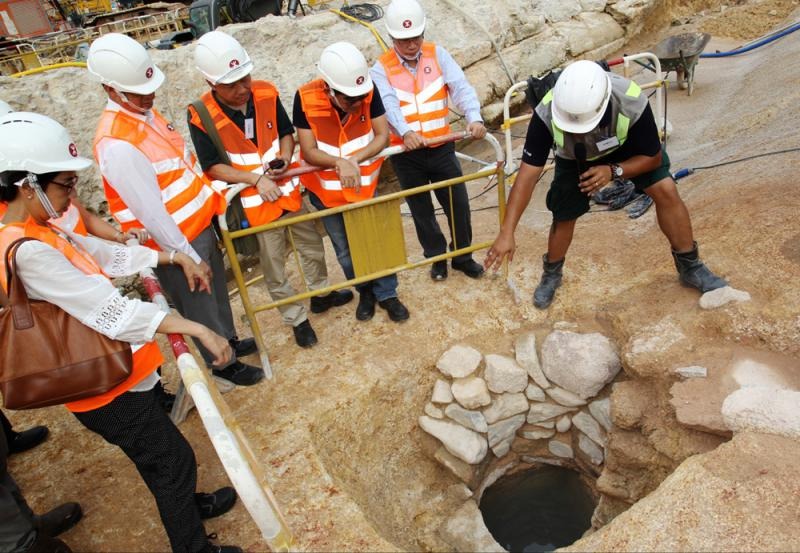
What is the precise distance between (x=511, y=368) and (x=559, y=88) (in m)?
1.99

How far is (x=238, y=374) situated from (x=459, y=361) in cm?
161

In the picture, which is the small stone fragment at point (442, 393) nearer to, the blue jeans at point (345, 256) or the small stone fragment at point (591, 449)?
the blue jeans at point (345, 256)

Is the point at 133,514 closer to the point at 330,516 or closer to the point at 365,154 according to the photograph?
the point at 330,516

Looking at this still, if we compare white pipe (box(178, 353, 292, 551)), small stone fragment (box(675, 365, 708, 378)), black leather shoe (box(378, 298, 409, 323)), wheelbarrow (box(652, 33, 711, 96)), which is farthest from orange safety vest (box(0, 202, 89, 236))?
wheelbarrow (box(652, 33, 711, 96))

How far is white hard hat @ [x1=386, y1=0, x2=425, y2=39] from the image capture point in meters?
3.67

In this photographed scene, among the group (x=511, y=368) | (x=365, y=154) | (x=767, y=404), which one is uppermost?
(x=365, y=154)

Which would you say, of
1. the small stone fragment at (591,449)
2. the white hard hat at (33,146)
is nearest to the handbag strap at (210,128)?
the white hard hat at (33,146)

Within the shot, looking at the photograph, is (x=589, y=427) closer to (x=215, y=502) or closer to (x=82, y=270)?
(x=215, y=502)

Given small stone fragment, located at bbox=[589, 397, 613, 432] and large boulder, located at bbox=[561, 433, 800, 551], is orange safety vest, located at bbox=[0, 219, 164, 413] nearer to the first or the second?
large boulder, located at bbox=[561, 433, 800, 551]

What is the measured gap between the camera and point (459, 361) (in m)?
3.84

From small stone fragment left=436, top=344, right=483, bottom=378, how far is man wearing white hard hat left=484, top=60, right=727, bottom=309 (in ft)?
2.74

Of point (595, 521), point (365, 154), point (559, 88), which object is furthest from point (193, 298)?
point (595, 521)

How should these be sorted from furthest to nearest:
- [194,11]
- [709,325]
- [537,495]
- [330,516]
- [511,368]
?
1. [194,11]
2. [537,495]
3. [511,368]
4. [709,325]
5. [330,516]

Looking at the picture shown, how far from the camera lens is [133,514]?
2.91 m
